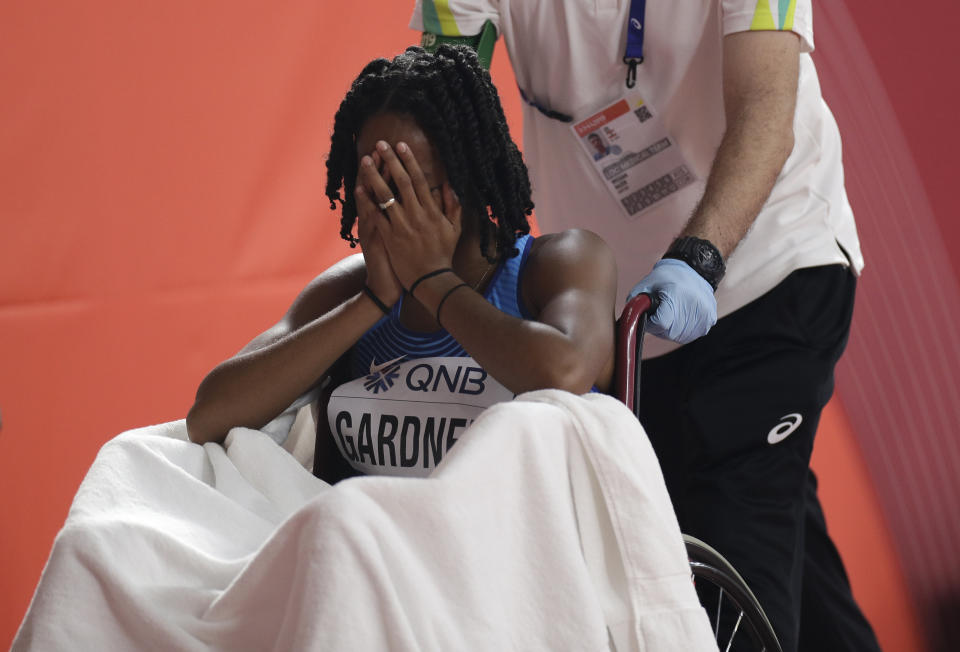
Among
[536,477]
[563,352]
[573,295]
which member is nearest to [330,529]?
[536,477]

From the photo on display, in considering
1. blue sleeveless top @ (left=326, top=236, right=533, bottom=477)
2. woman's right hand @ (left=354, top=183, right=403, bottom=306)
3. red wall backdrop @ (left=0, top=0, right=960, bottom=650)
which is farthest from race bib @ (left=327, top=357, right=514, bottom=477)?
red wall backdrop @ (left=0, top=0, right=960, bottom=650)

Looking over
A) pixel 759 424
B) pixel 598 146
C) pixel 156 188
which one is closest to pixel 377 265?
pixel 598 146

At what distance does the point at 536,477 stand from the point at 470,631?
0.51ft

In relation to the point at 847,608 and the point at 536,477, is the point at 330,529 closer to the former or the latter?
the point at 536,477

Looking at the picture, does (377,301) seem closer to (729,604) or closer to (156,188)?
(729,604)

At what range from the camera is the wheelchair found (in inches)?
44.6

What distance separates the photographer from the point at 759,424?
1.50m

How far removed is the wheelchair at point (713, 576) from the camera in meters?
1.13

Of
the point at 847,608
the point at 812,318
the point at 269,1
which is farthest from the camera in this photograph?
the point at 269,1

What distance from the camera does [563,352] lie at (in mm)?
1114

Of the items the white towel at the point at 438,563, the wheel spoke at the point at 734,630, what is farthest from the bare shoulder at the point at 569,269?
the wheel spoke at the point at 734,630

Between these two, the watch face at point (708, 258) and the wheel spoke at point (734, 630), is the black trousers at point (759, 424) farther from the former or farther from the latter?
the watch face at point (708, 258)

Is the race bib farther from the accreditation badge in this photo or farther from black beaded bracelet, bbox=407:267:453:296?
the accreditation badge

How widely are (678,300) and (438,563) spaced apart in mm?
475
